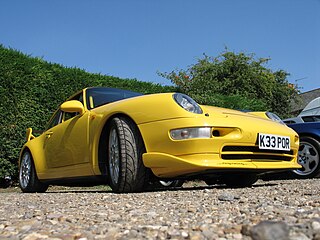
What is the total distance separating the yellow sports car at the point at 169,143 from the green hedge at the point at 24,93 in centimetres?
302

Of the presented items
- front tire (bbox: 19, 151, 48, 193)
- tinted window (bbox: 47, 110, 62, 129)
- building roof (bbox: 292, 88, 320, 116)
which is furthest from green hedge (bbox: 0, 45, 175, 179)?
building roof (bbox: 292, 88, 320, 116)

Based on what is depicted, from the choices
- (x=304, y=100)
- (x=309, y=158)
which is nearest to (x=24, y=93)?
(x=309, y=158)

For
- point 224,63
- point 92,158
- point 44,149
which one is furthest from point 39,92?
point 224,63

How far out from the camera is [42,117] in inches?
288

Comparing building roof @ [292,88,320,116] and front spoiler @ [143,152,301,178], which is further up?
building roof @ [292,88,320,116]

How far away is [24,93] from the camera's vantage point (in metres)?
7.09

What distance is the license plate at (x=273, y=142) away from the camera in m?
3.57

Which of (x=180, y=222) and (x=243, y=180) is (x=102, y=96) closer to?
(x=243, y=180)

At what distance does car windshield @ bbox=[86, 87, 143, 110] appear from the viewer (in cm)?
446

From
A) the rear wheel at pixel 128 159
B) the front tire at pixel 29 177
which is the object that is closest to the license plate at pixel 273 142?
the rear wheel at pixel 128 159

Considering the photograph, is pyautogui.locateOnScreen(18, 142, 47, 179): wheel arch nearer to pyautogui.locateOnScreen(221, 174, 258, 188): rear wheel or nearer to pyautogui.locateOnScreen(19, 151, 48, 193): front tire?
pyautogui.locateOnScreen(19, 151, 48, 193): front tire

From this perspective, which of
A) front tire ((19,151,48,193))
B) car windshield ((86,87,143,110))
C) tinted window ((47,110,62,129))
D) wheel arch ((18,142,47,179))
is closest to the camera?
car windshield ((86,87,143,110))

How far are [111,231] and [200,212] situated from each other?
60cm

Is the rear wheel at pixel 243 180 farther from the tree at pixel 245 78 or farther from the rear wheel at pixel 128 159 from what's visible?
the tree at pixel 245 78
